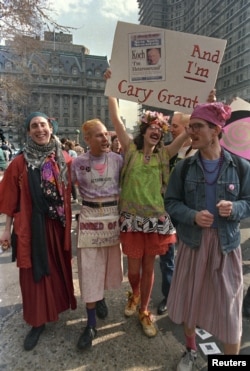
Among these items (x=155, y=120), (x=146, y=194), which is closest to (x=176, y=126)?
(x=155, y=120)

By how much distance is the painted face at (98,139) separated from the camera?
2.33 m

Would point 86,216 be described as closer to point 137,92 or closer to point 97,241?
point 97,241

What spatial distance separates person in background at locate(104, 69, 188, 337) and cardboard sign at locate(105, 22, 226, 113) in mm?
168

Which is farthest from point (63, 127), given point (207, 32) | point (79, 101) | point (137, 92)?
point (137, 92)

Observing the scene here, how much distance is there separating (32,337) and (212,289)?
5.05ft

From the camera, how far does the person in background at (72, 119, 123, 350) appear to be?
7.75 ft

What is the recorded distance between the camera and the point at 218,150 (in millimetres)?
→ 1829

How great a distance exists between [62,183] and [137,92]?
1015 mm

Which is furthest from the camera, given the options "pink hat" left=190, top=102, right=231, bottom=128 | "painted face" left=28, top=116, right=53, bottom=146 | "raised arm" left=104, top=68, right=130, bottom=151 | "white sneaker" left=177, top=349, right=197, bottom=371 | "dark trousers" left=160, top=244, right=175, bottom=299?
"dark trousers" left=160, top=244, right=175, bottom=299

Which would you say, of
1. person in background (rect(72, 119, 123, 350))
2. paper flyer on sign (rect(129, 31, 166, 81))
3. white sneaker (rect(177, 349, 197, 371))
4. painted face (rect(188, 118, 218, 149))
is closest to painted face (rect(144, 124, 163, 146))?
person in background (rect(72, 119, 123, 350))

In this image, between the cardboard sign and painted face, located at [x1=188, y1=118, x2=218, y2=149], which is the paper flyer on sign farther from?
painted face, located at [x1=188, y1=118, x2=218, y2=149]

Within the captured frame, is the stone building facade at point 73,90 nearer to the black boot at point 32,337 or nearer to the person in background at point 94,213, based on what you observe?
the person in background at point 94,213

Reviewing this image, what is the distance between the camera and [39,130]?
89.4 inches

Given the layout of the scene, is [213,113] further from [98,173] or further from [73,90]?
[73,90]
